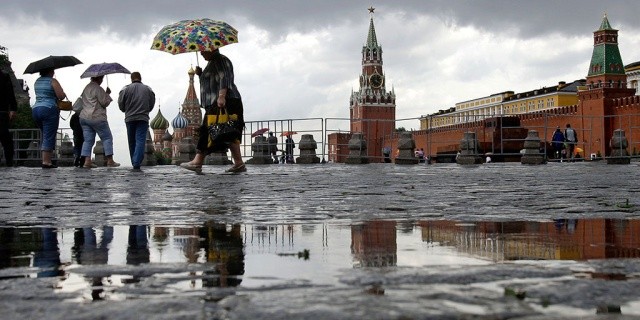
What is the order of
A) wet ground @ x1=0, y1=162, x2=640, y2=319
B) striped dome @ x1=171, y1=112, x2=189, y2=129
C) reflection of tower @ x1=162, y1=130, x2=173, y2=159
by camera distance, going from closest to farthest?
1. wet ground @ x1=0, y1=162, x2=640, y2=319
2. striped dome @ x1=171, y1=112, x2=189, y2=129
3. reflection of tower @ x1=162, y1=130, x2=173, y2=159

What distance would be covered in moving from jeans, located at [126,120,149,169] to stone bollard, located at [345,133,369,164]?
10624mm

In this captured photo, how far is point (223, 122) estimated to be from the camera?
11.7 m

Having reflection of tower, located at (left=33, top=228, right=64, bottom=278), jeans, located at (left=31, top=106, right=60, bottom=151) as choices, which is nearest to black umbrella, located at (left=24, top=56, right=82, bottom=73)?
jeans, located at (left=31, top=106, right=60, bottom=151)

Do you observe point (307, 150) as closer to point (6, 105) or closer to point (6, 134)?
point (6, 134)

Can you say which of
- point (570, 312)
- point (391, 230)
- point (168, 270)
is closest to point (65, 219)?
point (391, 230)

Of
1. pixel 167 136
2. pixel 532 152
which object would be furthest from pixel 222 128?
pixel 167 136

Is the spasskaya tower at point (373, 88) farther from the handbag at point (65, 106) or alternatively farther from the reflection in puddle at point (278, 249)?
the reflection in puddle at point (278, 249)

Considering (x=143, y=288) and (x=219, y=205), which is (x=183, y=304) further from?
(x=219, y=205)

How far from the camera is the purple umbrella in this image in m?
14.9

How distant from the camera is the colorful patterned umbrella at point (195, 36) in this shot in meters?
11.5

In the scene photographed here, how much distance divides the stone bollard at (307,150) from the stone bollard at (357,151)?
1177 millimetres

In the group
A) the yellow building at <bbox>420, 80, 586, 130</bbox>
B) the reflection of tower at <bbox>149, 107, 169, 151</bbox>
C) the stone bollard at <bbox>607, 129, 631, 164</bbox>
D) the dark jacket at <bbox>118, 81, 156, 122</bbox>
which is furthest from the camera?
the reflection of tower at <bbox>149, 107, 169, 151</bbox>

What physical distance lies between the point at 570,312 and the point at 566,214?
3750 millimetres

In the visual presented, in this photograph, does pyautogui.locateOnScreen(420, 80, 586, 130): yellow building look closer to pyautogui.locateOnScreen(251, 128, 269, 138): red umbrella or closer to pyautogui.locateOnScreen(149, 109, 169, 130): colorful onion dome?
pyautogui.locateOnScreen(149, 109, 169, 130): colorful onion dome
